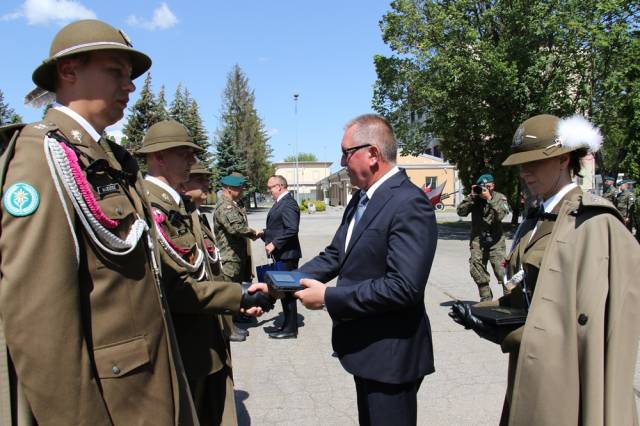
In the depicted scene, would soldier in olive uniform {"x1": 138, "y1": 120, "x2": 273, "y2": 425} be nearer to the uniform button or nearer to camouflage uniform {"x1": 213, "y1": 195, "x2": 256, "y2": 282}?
the uniform button

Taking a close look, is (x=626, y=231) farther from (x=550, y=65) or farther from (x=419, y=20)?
(x=419, y=20)

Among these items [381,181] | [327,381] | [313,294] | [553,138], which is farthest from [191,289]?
[327,381]

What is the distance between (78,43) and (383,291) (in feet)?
5.39

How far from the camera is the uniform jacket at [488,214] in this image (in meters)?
7.98

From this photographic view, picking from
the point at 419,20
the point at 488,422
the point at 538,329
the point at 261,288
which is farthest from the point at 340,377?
the point at 419,20

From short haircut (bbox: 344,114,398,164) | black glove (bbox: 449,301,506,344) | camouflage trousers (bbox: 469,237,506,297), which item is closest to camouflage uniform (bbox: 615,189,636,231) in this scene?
camouflage trousers (bbox: 469,237,506,297)

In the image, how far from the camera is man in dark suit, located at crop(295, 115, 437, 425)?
2402mm

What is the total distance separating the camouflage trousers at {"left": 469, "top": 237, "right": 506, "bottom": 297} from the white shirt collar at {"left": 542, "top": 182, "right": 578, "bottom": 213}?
5749 mm

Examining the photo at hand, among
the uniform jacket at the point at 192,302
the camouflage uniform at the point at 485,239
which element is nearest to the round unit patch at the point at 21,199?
the uniform jacket at the point at 192,302

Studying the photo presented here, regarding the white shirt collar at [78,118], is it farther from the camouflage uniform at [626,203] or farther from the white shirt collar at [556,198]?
the camouflage uniform at [626,203]

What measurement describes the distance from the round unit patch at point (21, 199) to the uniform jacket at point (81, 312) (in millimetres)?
16

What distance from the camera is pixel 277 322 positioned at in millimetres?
7852

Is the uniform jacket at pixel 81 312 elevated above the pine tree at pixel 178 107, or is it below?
below

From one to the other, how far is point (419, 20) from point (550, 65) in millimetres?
5719
